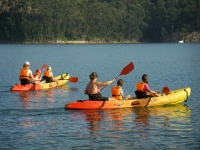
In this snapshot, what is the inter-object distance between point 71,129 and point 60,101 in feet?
23.8

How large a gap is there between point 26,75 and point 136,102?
27.6 ft

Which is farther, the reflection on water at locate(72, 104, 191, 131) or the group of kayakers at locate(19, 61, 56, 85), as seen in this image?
the group of kayakers at locate(19, 61, 56, 85)

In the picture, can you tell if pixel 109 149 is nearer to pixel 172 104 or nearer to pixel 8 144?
pixel 8 144

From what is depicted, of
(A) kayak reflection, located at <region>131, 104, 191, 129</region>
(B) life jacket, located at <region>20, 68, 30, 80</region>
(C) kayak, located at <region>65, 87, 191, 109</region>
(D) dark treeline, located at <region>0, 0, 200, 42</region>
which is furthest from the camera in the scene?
(D) dark treeline, located at <region>0, 0, 200, 42</region>

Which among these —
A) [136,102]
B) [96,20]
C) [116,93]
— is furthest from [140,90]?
[96,20]

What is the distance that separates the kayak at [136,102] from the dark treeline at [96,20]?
Result: 124 metres

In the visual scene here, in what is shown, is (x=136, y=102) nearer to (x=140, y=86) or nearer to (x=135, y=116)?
(x=140, y=86)

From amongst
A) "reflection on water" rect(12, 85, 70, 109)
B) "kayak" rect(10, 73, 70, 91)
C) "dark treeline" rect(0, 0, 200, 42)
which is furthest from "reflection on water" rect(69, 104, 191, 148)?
"dark treeline" rect(0, 0, 200, 42)

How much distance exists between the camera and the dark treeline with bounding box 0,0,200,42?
5861 inches

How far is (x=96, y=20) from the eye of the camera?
16188 centimetres

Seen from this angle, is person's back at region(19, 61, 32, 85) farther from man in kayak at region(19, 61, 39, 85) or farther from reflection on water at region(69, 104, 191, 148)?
reflection on water at region(69, 104, 191, 148)

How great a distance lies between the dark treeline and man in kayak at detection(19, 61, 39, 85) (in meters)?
117

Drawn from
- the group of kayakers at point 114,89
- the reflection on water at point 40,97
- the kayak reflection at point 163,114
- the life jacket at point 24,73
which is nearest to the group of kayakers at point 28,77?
the life jacket at point 24,73

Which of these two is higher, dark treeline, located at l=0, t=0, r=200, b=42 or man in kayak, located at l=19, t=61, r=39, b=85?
dark treeline, located at l=0, t=0, r=200, b=42
